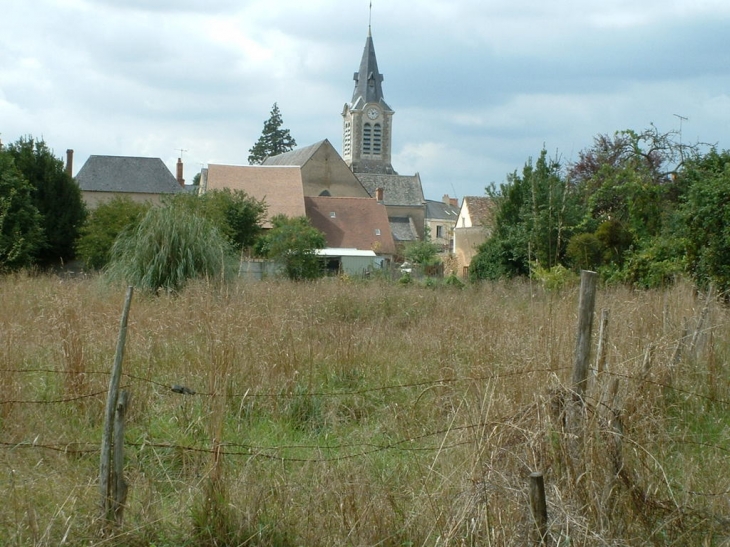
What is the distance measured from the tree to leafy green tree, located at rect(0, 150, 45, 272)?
175ft

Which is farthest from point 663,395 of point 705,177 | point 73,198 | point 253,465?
point 73,198

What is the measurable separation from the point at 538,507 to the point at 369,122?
331ft

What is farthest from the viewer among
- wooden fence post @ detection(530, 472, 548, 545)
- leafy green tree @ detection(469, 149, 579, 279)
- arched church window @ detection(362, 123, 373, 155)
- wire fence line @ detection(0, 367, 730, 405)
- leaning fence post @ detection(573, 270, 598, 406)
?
arched church window @ detection(362, 123, 373, 155)

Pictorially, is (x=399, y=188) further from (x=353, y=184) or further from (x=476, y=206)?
(x=476, y=206)

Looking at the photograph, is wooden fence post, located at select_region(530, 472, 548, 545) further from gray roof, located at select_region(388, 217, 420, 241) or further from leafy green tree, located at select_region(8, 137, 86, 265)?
gray roof, located at select_region(388, 217, 420, 241)

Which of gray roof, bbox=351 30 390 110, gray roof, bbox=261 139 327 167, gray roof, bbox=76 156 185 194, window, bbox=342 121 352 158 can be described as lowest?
gray roof, bbox=76 156 185 194

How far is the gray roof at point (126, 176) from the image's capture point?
171 ft

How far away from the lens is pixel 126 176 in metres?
52.8

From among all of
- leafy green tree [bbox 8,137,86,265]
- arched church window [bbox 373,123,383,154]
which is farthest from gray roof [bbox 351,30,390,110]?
leafy green tree [bbox 8,137,86,265]

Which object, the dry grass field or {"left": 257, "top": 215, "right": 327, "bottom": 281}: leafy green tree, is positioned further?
{"left": 257, "top": 215, "right": 327, "bottom": 281}: leafy green tree

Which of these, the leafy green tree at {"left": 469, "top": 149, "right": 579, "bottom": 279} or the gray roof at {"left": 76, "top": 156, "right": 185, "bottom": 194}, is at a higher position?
the gray roof at {"left": 76, "top": 156, "right": 185, "bottom": 194}

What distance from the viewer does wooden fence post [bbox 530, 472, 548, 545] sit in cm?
330

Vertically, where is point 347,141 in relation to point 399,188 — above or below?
above

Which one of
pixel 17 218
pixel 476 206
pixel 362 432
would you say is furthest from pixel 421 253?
pixel 362 432
